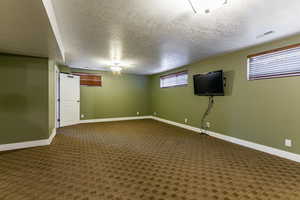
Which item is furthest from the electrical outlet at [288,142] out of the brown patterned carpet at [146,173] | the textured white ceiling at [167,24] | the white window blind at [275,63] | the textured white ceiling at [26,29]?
the textured white ceiling at [26,29]

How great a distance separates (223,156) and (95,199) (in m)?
2.51

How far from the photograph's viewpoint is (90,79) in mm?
6488

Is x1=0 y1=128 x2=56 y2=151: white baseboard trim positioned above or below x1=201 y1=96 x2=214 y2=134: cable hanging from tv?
below

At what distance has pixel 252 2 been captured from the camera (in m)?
1.75

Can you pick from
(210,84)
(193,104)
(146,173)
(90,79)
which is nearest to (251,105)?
(210,84)

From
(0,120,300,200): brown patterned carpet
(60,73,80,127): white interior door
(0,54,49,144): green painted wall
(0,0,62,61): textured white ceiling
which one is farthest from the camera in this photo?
(60,73,80,127): white interior door

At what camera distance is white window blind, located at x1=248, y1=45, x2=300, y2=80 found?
9.00 feet

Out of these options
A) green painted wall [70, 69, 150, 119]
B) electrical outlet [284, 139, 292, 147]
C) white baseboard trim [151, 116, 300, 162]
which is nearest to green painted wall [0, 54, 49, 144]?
green painted wall [70, 69, 150, 119]

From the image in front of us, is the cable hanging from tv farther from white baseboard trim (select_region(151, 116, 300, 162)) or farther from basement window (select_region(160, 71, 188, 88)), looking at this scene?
basement window (select_region(160, 71, 188, 88))

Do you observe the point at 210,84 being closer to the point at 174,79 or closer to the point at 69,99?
the point at 174,79

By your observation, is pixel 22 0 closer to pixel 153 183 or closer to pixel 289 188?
pixel 153 183

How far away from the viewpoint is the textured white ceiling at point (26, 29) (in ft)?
4.92

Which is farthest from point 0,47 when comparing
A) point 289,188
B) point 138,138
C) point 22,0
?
point 289,188

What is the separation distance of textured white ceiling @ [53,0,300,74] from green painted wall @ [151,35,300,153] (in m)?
0.62
